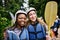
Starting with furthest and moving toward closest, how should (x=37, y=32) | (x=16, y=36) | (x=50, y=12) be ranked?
(x=50, y=12)
(x=37, y=32)
(x=16, y=36)

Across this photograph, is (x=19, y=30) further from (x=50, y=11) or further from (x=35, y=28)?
(x=50, y=11)

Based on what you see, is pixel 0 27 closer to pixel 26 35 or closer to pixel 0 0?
pixel 0 0

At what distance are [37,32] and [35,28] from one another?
0.10m

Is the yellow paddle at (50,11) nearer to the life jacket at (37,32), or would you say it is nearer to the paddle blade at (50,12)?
the paddle blade at (50,12)

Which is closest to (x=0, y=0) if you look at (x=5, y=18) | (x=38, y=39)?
(x=5, y=18)

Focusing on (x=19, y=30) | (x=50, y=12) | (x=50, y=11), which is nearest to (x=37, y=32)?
(x=19, y=30)

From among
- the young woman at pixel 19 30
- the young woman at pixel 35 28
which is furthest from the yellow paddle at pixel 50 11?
the young woman at pixel 19 30

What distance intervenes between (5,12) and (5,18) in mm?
462

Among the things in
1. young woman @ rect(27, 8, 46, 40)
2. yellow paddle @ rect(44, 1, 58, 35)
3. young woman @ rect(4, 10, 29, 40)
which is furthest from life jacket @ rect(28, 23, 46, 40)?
yellow paddle @ rect(44, 1, 58, 35)

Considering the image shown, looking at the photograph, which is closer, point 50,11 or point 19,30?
point 19,30

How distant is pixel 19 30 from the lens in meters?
5.09

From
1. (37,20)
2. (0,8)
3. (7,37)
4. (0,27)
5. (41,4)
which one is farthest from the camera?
(41,4)

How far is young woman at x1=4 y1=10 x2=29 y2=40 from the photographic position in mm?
5008

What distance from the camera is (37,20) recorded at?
5.40 m
